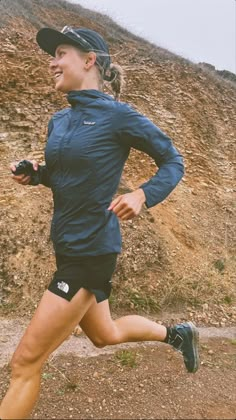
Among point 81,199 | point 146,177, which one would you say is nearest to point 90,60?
point 81,199

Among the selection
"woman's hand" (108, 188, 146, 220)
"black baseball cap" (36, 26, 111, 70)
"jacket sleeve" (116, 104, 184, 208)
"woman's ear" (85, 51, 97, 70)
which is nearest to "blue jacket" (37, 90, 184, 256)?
"jacket sleeve" (116, 104, 184, 208)

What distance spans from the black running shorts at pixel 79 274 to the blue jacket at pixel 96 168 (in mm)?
57

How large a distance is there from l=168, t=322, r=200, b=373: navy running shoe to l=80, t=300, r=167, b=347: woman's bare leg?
0.32ft

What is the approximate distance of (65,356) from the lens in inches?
190

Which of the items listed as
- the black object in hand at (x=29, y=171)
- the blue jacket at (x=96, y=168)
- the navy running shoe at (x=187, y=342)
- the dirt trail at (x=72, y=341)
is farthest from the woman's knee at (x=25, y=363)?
the dirt trail at (x=72, y=341)

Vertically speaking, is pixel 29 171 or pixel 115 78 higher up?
pixel 115 78

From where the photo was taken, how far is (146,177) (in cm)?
934

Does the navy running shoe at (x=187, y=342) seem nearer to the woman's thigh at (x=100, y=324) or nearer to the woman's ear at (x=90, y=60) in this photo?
the woman's thigh at (x=100, y=324)

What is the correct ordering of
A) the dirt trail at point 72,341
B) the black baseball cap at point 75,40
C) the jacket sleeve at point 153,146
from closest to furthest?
the jacket sleeve at point 153,146
the black baseball cap at point 75,40
the dirt trail at point 72,341

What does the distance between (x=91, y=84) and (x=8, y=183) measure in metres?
4.96

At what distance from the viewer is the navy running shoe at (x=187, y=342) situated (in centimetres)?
371

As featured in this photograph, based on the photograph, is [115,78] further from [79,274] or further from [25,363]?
[25,363]

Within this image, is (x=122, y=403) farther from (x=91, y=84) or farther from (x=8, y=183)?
(x=8, y=183)

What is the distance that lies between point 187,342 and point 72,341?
2.02 meters
